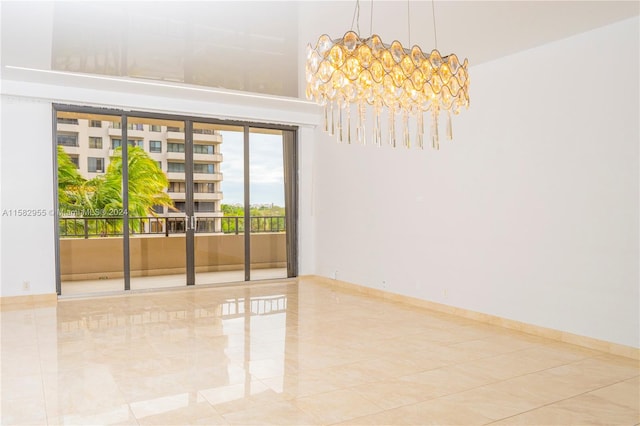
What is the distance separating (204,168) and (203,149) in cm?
30

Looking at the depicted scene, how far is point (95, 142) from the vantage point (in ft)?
22.9

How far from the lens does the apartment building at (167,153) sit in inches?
270

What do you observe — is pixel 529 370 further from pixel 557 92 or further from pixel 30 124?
pixel 30 124

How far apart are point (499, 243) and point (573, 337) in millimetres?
1163

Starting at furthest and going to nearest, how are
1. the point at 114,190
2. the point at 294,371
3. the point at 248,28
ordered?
the point at 114,190 < the point at 248,28 < the point at 294,371

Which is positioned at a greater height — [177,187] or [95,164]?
[95,164]

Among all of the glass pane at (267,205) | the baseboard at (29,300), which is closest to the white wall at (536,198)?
the glass pane at (267,205)

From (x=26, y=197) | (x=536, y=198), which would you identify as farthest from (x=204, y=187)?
(x=536, y=198)

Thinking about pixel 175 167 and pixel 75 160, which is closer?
pixel 75 160

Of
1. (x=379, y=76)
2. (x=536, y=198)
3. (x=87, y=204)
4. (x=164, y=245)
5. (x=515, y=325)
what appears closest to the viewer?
(x=379, y=76)

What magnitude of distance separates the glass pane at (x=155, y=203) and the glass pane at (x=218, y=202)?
9.9 inches

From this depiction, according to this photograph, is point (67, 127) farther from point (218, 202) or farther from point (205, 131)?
point (218, 202)

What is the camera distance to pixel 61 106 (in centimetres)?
655

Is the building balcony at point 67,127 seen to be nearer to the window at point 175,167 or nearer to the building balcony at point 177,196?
the window at point 175,167
